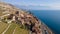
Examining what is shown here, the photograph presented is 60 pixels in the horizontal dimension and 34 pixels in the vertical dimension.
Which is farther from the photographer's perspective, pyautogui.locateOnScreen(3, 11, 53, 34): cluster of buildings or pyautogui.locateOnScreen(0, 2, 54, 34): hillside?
pyautogui.locateOnScreen(3, 11, 53, 34): cluster of buildings

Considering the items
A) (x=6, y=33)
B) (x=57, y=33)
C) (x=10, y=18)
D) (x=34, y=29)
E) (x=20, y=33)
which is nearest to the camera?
(x=6, y=33)

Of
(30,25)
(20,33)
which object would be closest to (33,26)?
(30,25)

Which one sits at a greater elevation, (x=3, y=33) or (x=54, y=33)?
(x=3, y=33)

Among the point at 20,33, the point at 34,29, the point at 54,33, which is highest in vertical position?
the point at 20,33

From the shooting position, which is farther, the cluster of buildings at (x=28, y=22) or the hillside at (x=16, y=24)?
the cluster of buildings at (x=28, y=22)

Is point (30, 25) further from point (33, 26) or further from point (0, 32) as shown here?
point (0, 32)

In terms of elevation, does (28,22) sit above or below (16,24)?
below

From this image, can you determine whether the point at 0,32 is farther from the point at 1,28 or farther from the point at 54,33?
the point at 54,33

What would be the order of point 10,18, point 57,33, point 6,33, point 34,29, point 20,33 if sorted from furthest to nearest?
point 57,33
point 34,29
point 10,18
point 20,33
point 6,33

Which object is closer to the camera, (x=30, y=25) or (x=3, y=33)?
(x=3, y=33)

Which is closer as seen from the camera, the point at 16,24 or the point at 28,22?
the point at 16,24
